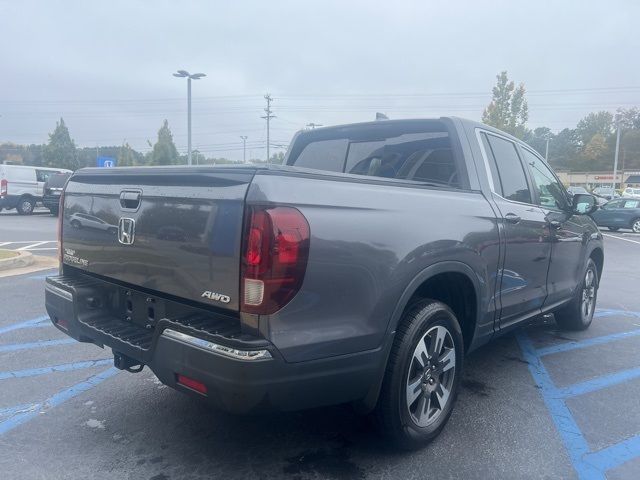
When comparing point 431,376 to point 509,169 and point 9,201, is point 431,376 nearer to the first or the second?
point 509,169

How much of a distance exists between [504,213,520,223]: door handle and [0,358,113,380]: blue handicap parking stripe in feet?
11.0

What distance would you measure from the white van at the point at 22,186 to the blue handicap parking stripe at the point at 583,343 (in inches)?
870

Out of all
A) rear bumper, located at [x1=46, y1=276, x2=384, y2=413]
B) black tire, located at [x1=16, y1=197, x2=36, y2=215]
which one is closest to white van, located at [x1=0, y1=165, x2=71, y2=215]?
black tire, located at [x1=16, y1=197, x2=36, y2=215]

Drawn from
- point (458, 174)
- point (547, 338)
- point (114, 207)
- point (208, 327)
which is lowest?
point (547, 338)

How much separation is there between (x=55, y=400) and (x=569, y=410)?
11.6ft

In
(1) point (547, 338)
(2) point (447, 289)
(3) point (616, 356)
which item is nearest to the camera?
(2) point (447, 289)

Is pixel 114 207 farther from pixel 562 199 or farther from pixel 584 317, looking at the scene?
pixel 584 317

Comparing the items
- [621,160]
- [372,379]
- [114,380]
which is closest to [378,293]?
[372,379]

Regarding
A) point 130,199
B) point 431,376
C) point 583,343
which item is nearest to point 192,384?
point 130,199

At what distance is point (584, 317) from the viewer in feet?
18.1

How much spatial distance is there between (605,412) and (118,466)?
10.2 feet

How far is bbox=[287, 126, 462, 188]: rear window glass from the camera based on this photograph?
3.74 metres

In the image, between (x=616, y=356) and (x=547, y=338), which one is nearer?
(x=616, y=356)

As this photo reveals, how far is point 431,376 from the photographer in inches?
118
